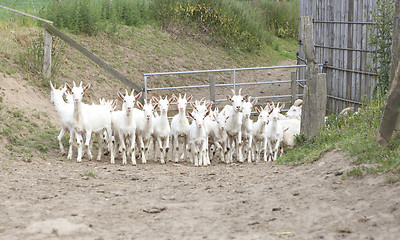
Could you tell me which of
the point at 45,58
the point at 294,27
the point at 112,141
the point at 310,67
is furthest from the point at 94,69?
the point at 294,27

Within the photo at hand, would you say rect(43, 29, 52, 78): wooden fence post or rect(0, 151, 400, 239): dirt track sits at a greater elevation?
rect(43, 29, 52, 78): wooden fence post

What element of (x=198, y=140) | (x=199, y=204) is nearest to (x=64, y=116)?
(x=198, y=140)

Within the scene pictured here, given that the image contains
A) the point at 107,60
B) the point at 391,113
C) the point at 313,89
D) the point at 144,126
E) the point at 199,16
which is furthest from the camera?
the point at 199,16

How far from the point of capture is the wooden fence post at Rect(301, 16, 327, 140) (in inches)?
462

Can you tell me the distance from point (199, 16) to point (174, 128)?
17.0m

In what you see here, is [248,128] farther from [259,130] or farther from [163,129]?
[163,129]

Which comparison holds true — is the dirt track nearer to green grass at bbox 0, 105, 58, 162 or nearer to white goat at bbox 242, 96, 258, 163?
green grass at bbox 0, 105, 58, 162

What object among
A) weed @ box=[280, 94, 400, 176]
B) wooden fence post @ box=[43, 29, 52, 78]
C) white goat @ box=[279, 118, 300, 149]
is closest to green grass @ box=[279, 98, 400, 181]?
weed @ box=[280, 94, 400, 176]

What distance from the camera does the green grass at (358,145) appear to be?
8.24 m

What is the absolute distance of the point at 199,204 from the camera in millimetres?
8227

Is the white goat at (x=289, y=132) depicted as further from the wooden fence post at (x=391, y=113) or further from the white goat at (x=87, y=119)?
the wooden fence post at (x=391, y=113)

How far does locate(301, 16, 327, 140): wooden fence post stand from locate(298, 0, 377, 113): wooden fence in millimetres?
4220

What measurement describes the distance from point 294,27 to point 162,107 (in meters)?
25.5

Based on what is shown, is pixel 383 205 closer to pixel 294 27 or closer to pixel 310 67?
pixel 310 67
